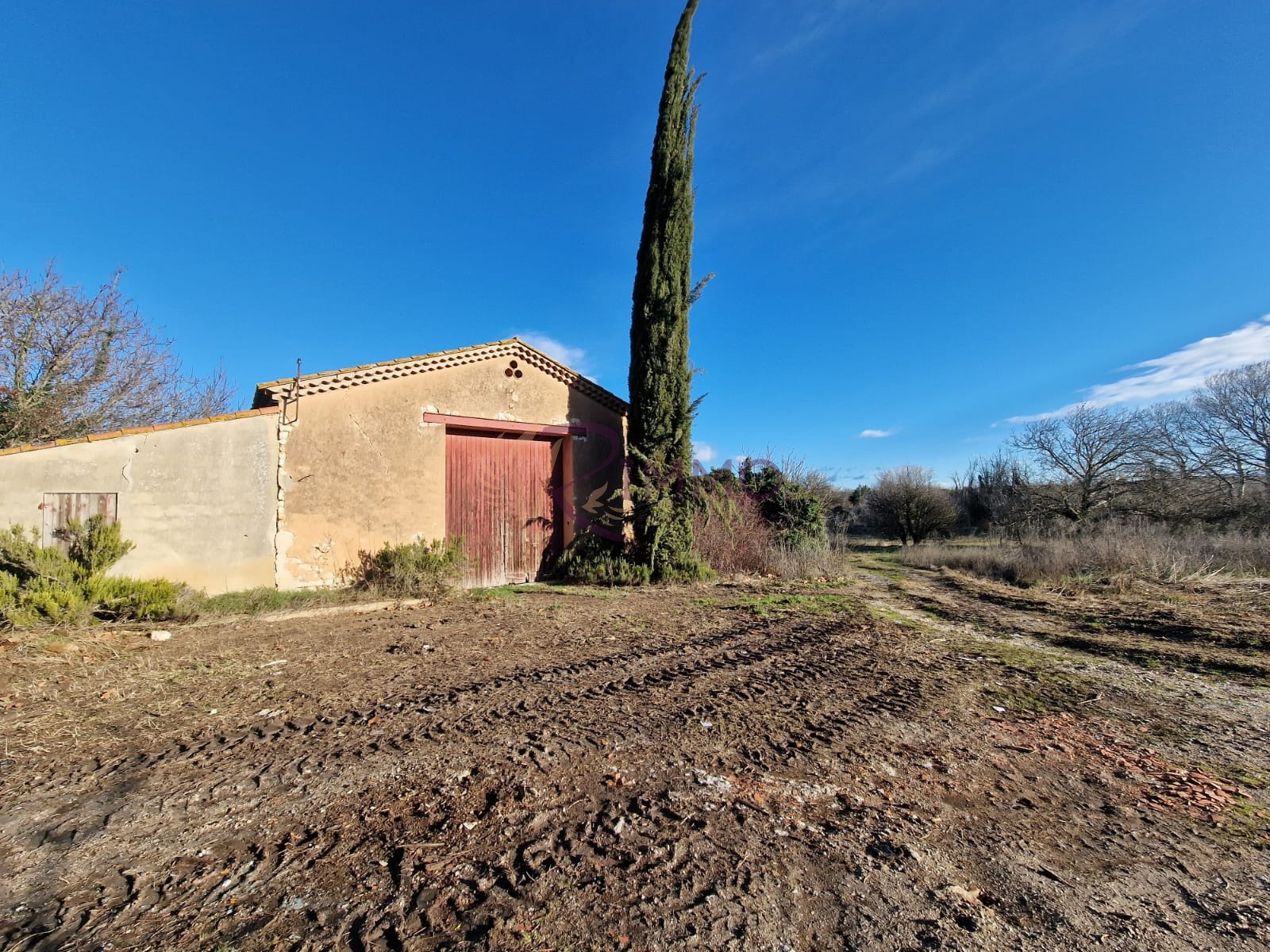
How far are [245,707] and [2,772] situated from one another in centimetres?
108

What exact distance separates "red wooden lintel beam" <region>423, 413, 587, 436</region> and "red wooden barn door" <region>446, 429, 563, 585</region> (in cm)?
19

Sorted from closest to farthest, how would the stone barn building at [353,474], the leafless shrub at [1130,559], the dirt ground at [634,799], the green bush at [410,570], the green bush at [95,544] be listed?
the dirt ground at [634,799]
the green bush at [95,544]
the stone barn building at [353,474]
the green bush at [410,570]
the leafless shrub at [1130,559]

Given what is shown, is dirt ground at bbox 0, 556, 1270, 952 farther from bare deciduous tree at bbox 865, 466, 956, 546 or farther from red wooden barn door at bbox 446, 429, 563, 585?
bare deciduous tree at bbox 865, 466, 956, 546

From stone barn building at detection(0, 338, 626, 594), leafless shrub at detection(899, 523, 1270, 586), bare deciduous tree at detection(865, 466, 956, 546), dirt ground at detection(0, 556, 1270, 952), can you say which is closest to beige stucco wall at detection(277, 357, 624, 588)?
stone barn building at detection(0, 338, 626, 594)

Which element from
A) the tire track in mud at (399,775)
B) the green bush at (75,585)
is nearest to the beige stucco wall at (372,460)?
the green bush at (75,585)

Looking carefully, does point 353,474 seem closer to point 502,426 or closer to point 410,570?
point 410,570

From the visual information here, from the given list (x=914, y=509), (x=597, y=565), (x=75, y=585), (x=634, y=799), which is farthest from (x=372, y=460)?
(x=914, y=509)

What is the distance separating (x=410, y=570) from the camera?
808cm

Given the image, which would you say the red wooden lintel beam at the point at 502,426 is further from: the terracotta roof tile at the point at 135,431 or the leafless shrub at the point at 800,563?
the leafless shrub at the point at 800,563

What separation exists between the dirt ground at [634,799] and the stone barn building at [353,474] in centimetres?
270

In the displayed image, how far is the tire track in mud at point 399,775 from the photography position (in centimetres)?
174

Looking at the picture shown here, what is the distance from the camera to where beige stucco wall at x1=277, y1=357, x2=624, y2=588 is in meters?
8.11

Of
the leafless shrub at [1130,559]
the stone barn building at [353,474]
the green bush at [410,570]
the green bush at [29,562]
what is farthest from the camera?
the leafless shrub at [1130,559]

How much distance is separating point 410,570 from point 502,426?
314 cm
